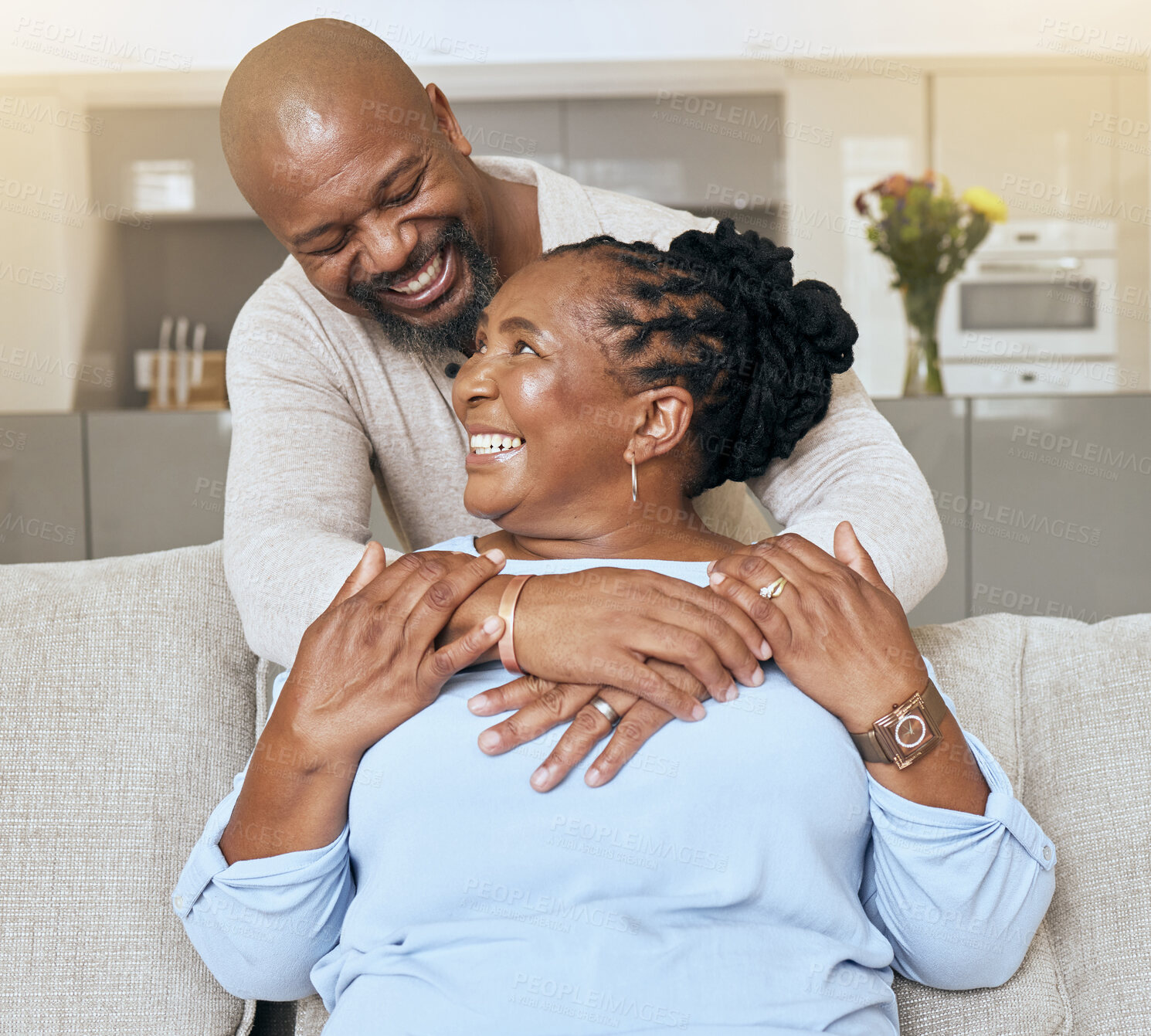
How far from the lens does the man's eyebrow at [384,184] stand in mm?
1248

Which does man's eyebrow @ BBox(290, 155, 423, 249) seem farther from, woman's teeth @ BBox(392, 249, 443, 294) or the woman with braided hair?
the woman with braided hair

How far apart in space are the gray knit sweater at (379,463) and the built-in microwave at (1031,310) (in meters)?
3.55

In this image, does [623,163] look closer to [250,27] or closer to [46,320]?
[250,27]

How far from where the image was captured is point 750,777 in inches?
36.1

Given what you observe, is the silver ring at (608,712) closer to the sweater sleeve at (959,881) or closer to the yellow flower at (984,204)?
the sweater sleeve at (959,881)

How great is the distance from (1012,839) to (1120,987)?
0.86 feet

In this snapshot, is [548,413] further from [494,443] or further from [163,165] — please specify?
[163,165]

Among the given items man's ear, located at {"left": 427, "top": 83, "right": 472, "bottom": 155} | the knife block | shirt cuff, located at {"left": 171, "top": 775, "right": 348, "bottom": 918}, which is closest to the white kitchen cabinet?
the knife block

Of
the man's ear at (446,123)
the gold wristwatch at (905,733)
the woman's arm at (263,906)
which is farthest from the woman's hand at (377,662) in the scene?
the man's ear at (446,123)

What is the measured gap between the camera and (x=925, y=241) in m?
2.79

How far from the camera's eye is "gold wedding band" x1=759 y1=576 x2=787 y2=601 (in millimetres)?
963

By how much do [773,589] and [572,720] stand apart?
21 centimetres

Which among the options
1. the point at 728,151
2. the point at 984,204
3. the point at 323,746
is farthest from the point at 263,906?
the point at 728,151

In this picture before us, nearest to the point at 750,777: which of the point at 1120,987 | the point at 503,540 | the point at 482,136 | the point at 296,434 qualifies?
the point at 503,540
